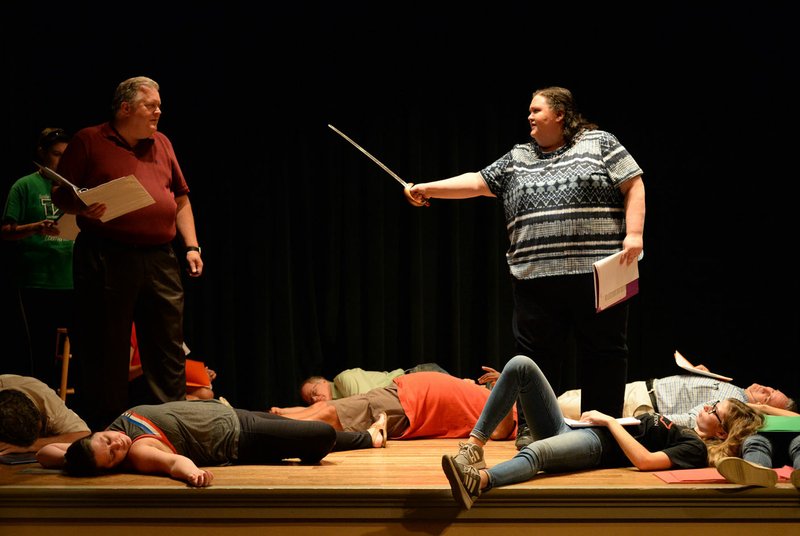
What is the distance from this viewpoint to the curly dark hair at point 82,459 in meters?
2.76

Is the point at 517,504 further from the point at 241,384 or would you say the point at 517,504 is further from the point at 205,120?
the point at 205,120

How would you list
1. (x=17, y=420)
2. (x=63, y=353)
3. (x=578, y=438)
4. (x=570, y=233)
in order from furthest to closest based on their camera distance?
(x=63, y=353)
(x=17, y=420)
(x=570, y=233)
(x=578, y=438)

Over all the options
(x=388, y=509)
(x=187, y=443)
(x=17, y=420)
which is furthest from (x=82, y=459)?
(x=388, y=509)

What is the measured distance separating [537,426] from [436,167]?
2.42 meters

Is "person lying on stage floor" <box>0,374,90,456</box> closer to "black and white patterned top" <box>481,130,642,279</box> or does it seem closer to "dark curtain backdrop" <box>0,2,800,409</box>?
"dark curtain backdrop" <box>0,2,800,409</box>

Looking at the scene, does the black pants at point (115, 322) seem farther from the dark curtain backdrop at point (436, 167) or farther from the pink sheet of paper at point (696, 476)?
the pink sheet of paper at point (696, 476)

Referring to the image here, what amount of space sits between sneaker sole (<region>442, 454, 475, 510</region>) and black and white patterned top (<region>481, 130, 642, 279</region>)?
904mm

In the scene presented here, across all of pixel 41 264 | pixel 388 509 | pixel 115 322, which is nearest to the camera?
pixel 388 509

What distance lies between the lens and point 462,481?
2424mm

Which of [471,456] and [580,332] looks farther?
[580,332]

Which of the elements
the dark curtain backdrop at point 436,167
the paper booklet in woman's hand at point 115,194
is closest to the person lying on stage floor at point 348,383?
the dark curtain backdrop at point 436,167

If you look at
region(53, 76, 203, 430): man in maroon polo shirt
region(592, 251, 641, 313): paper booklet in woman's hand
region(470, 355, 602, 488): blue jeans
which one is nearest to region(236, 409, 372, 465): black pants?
region(53, 76, 203, 430): man in maroon polo shirt

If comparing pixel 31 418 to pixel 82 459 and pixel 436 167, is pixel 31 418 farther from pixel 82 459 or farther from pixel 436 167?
pixel 436 167

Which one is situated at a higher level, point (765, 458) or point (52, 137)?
point (52, 137)
